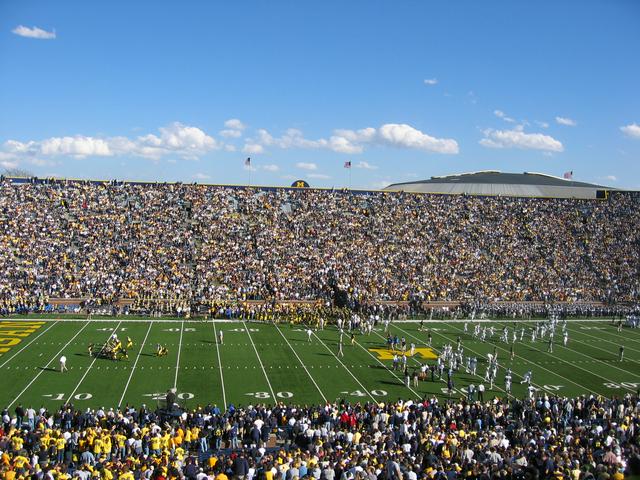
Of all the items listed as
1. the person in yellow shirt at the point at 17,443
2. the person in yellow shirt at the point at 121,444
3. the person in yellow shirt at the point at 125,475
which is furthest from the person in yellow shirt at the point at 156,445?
the person in yellow shirt at the point at 125,475

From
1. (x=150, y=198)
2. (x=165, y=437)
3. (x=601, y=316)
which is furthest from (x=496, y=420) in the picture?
(x=150, y=198)

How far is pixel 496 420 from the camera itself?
19.2m

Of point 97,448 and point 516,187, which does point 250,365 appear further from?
point 516,187

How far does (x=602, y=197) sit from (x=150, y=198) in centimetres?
4310

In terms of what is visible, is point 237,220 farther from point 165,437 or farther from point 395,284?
point 165,437

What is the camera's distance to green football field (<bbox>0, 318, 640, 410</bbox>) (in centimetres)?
2244

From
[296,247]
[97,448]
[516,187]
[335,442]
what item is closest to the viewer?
[97,448]

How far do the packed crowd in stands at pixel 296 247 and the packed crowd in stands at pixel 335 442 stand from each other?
794 inches

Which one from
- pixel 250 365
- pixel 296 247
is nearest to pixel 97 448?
pixel 250 365

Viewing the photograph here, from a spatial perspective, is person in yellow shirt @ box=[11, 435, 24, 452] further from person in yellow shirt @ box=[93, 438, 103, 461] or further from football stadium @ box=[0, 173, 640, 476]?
football stadium @ box=[0, 173, 640, 476]

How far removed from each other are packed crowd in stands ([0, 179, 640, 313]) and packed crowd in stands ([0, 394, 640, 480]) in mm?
20169

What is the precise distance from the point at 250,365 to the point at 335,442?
36.2ft

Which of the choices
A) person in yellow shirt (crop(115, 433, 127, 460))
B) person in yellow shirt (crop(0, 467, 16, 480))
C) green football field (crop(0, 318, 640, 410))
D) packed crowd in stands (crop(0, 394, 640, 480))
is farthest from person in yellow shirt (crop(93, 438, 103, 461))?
green football field (crop(0, 318, 640, 410))

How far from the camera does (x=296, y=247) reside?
46.8 m
